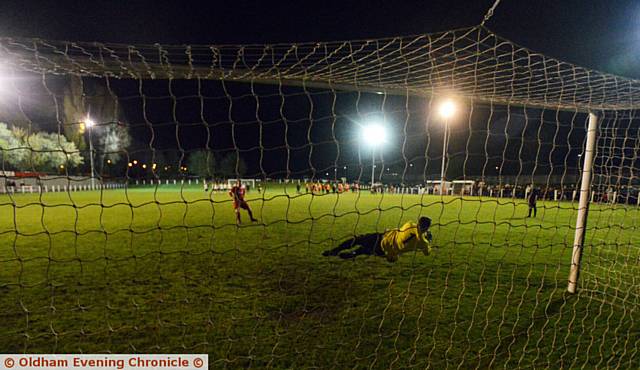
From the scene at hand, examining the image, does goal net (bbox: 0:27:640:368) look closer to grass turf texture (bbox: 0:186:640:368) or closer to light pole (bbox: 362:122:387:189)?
grass turf texture (bbox: 0:186:640:368)

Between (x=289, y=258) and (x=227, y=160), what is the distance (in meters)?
51.2

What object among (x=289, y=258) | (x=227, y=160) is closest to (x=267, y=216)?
(x=289, y=258)

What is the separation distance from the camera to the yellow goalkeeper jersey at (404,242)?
4.82m

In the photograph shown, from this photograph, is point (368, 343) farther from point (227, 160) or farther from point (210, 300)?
point (227, 160)

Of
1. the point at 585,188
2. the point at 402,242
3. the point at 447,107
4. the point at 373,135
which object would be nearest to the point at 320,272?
the point at 402,242

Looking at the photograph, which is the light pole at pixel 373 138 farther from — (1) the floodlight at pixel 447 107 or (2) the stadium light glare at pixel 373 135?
(1) the floodlight at pixel 447 107

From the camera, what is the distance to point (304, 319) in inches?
134

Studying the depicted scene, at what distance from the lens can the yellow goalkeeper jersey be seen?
4.82 m

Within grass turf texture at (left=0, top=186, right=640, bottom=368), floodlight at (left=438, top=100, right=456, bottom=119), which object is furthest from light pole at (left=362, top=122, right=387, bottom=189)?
grass turf texture at (left=0, top=186, right=640, bottom=368)

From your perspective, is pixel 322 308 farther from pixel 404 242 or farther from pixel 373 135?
pixel 373 135

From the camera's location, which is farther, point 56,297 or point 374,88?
point 56,297

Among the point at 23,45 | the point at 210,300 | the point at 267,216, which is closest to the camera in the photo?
the point at 23,45

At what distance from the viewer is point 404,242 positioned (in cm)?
489

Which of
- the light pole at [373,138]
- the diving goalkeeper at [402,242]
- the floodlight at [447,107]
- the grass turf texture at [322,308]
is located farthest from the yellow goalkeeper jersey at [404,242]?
the floodlight at [447,107]
